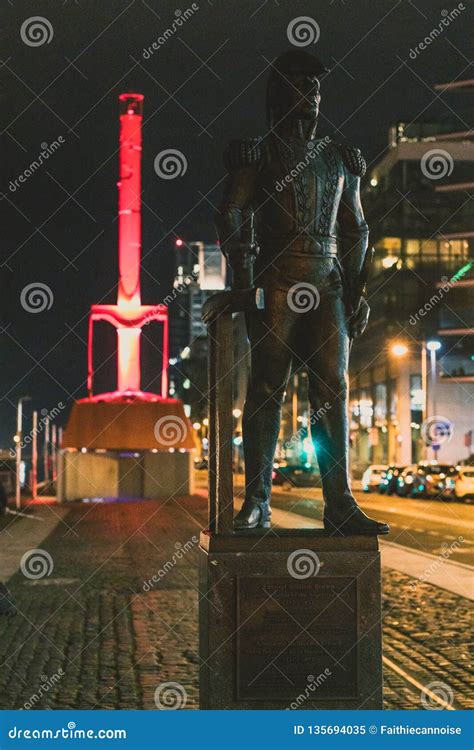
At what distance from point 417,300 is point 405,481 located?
38.8m

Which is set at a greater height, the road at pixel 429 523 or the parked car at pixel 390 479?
the parked car at pixel 390 479

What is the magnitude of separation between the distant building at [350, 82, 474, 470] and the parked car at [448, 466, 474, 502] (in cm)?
3001

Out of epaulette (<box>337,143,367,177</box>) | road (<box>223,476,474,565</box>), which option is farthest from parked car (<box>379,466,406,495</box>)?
epaulette (<box>337,143,367,177</box>)

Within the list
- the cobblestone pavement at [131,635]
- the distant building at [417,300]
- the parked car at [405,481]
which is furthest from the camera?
the distant building at [417,300]

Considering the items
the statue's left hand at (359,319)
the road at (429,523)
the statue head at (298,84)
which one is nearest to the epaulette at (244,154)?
the statue head at (298,84)

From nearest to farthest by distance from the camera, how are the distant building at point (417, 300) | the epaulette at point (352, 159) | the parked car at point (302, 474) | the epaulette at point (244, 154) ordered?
the epaulette at point (244, 154)
the epaulette at point (352, 159)
the parked car at point (302, 474)
the distant building at point (417, 300)

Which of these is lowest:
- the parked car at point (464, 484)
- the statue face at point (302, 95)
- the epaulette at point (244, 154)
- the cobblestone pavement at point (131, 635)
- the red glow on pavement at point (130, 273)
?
the cobblestone pavement at point (131, 635)

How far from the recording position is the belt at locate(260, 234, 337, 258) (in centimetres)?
786

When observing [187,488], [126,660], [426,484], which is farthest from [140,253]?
[126,660]

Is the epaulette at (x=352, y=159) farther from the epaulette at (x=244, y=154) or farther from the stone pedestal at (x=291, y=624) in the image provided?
the stone pedestal at (x=291, y=624)

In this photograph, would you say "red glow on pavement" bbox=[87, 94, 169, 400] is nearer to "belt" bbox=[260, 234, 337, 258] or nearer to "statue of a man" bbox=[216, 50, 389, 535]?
"statue of a man" bbox=[216, 50, 389, 535]

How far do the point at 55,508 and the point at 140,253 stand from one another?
19.1 metres

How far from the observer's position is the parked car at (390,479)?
59.3m

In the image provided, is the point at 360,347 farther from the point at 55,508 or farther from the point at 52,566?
the point at 52,566
